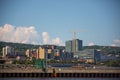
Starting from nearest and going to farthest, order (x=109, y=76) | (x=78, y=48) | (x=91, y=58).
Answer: (x=109, y=76), (x=91, y=58), (x=78, y=48)

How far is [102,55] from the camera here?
14675cm

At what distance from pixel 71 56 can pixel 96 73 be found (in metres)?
87.3

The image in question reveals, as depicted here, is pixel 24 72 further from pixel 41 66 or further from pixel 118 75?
pixel 118 75

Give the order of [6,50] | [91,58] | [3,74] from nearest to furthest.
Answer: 1. [3,74]
2. [6,50]
3. [91,58]

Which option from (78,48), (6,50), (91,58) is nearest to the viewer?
(6,50)

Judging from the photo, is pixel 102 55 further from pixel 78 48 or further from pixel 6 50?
pixel 6 50

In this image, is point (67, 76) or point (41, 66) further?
point (41, 66)

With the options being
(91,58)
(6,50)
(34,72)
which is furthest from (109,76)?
(91,58)

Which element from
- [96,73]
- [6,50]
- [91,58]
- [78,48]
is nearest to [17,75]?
[96,73]

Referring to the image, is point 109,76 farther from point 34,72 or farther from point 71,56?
point 71,56

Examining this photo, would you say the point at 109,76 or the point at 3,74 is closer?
the point at 3,74

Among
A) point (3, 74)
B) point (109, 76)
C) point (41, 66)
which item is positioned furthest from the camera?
point (41, 66)

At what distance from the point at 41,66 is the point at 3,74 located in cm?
1057

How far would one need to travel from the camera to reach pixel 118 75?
60469 millimetres
